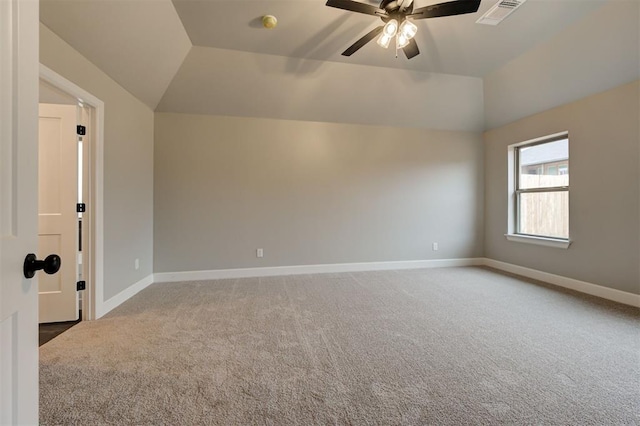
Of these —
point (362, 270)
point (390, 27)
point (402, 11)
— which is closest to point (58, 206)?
point (390, 27)

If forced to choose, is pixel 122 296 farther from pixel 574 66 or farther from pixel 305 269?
pixel 574 66

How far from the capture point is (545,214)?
3.91 m

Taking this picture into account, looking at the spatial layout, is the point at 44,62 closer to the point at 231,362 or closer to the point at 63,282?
the point at 63,282

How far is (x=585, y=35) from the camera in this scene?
108 inches

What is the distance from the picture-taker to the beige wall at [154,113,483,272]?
3.80 m

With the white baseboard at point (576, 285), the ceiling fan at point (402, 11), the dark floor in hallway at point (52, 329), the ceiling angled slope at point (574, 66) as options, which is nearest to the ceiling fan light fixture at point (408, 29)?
the ceiling fan at point (402, 11)

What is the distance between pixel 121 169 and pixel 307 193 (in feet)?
7.68

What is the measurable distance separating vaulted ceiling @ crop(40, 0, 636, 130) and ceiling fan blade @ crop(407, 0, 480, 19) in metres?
0.52

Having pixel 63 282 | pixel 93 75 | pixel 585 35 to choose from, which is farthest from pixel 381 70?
pixel 63 282

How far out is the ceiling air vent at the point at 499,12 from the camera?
8.04ft

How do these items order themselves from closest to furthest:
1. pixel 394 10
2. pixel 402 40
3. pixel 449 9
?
pixel 449 9, pixel 394 10, pixel 402 40

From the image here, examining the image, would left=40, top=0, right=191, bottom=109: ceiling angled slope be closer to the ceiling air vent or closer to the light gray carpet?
the light gray carpet

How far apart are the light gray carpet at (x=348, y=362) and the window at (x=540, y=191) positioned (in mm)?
1070

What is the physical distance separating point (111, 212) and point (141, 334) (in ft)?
Answer: 4.30
